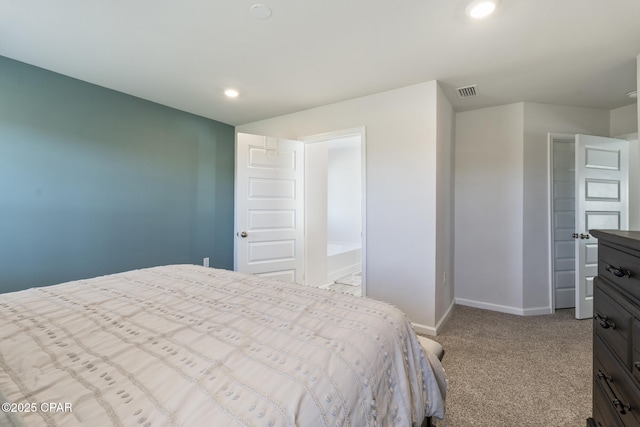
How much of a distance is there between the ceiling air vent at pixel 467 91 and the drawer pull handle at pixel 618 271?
2207 mm

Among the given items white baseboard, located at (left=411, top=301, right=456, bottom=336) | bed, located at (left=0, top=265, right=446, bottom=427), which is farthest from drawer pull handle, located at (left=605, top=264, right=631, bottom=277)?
white baseboard, located at (left=411, top=301, right=456, bottom=336)

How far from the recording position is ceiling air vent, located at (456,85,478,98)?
2.68 m

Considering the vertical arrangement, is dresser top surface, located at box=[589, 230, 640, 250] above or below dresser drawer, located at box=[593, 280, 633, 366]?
above

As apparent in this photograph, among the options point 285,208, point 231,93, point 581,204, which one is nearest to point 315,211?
point 285,208

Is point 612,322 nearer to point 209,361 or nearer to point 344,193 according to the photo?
point 209,361

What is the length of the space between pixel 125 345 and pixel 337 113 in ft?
9.41

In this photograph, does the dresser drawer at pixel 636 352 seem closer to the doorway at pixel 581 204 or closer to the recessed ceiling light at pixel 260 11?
the recessed ceiling light at pixel 260 11

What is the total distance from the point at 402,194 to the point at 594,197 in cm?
219

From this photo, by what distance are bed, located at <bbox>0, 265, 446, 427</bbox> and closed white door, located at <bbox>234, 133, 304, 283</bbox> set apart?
5.78ft

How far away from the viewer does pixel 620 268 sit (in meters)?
0.96

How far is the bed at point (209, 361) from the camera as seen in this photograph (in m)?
0.61

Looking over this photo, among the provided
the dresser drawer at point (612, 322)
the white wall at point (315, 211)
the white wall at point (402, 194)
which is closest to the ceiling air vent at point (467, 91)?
the white wall at point (402, 194)

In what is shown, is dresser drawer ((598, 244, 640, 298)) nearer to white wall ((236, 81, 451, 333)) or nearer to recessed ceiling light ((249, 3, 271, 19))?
white wall ((236, 81, 451, 333))

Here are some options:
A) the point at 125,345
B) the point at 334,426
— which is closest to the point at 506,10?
the point at 334,426
